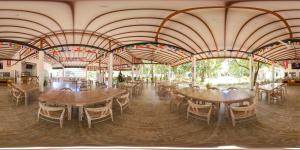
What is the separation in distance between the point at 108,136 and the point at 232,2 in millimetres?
2828

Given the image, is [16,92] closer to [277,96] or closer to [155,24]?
[155,24]

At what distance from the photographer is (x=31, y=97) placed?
5.05m

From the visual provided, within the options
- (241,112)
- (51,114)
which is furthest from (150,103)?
(51,114)

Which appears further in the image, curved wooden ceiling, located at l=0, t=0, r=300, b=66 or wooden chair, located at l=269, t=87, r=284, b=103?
wooden chair, located at l=269, t=87, r=284, b=103

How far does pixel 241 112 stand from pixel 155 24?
10.2ft

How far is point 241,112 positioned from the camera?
10.2 ft

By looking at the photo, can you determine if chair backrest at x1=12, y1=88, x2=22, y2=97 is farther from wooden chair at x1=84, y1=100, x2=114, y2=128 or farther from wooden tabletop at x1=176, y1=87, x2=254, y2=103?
wooden tabletop at x1=176, y1=87, x2=254, y2=103

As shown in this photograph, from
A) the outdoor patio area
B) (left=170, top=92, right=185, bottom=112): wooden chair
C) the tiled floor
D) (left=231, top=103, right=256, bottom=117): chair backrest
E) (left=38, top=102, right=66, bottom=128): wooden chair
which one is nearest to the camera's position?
the tiled floor

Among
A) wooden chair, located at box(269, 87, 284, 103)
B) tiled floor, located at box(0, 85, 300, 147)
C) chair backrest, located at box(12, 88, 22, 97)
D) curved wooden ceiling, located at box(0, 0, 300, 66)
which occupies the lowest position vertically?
tiled floor, located at box(0, 85, 300, 147)

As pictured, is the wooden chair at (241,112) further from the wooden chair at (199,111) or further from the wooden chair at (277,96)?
the wooden chair at (277,96)

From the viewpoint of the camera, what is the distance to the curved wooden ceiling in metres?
3.78

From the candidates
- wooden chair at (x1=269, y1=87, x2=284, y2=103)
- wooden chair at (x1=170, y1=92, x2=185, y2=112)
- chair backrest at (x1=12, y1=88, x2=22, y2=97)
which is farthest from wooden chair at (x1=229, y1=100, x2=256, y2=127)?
chair backrest at (x1=12, y1=88, x2=22, y2=97)

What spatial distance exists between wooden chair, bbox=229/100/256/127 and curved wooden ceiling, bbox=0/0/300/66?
66.2 inches

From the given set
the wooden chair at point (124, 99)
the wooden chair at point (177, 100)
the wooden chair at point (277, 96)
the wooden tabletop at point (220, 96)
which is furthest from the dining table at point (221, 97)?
the wooden chair at point (277, 96)
